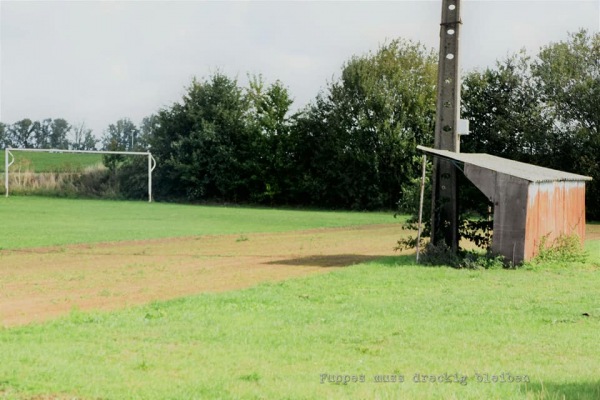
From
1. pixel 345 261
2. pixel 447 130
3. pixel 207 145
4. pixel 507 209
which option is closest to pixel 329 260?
pixel 345 261

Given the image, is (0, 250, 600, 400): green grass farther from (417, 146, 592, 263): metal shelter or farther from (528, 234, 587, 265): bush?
(528, 234, 587, 265): bush

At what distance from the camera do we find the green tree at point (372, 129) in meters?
47.9

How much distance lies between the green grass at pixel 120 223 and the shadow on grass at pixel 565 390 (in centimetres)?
1737

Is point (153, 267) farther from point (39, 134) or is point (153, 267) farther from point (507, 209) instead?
point (39, 134)

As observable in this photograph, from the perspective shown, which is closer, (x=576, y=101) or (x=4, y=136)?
(x=576, y=101)

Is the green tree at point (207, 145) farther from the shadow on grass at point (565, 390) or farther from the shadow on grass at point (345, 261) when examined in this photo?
the shadow on grass at point (565, 390)

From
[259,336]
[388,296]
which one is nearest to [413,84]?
[388,296]

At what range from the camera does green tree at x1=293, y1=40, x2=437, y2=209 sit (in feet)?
157

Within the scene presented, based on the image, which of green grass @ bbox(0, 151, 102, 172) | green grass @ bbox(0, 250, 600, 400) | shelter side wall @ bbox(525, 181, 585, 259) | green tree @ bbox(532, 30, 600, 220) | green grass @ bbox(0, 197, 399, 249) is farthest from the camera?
green grass @ bbox(0, 151, 102, 172)

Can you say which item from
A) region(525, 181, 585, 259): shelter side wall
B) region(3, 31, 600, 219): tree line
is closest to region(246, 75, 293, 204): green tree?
region(3, 31, 600, 219): tree line

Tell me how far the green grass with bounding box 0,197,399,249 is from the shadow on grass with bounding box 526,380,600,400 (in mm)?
17369

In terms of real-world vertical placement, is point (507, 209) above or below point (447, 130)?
below

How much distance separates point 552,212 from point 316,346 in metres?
10.9

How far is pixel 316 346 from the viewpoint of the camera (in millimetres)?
9031
